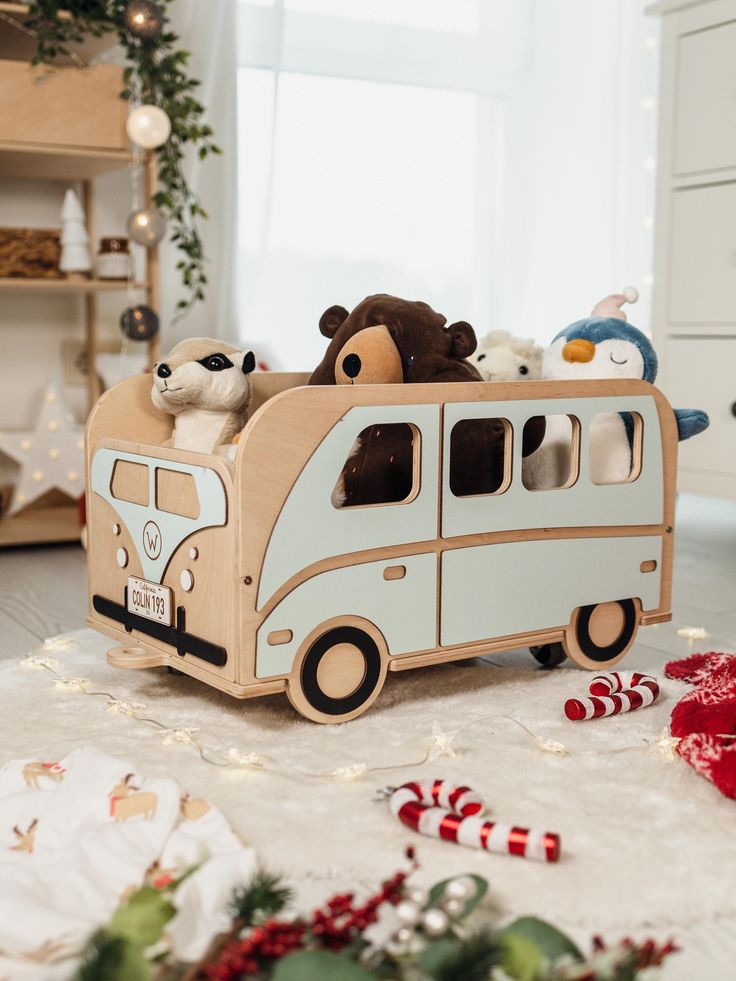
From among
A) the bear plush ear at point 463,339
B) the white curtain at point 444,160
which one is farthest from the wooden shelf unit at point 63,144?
the bear plush ear at point 463,339

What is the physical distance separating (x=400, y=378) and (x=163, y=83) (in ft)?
3.77

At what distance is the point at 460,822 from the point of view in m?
0.92

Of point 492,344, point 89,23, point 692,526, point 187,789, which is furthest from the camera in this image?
point 692,526

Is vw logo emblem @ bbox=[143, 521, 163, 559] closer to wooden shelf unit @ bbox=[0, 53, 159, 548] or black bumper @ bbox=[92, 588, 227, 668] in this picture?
black bumper @ bbox=[92, 588, 227, 668]

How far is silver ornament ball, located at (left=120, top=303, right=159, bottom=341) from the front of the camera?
2.18m

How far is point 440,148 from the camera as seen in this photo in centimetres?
282

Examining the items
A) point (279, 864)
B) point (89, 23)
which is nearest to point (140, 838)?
point (279, 864)

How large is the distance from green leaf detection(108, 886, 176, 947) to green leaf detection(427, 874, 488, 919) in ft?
0.59

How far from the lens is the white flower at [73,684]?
134cm

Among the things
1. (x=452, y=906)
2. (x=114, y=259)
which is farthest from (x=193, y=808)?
(x=114, y=259)

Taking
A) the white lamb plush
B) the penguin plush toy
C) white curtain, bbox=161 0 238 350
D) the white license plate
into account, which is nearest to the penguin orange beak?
the penguin plush toy

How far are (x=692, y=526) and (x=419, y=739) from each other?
1573 mm

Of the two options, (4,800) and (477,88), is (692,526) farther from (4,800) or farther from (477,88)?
(4,800)

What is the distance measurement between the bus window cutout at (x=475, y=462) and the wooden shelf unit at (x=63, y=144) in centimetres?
111
